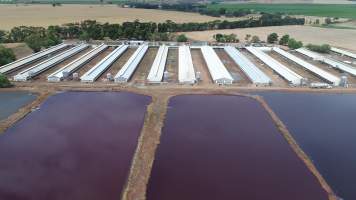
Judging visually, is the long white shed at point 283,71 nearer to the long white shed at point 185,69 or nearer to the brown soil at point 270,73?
the brown soil at point 270,73

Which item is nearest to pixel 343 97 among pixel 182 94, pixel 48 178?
pixel 182 94

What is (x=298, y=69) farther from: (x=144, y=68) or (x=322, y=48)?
(x=144, y=68)

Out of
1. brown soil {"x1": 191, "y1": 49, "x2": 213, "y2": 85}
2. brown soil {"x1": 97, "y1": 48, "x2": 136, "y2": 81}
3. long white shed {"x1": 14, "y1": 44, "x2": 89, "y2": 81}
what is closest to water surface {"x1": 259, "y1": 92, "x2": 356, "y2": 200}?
brown soil {"x1": 191, "y1": 49, "x2": 213, "y2": 85}

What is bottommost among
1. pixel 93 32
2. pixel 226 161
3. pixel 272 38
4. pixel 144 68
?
pixel 226 161

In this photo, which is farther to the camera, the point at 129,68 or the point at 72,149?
the point at 129,68

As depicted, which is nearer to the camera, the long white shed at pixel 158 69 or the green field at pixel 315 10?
the long white shed at pixel 158 69

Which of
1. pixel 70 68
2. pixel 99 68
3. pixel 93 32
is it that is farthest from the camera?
pixel 93 32

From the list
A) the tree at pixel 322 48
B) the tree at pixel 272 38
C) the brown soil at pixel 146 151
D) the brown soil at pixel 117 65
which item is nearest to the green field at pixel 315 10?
the tree at pixel 272 38

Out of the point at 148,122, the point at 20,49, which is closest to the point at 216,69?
the point at 148,122
